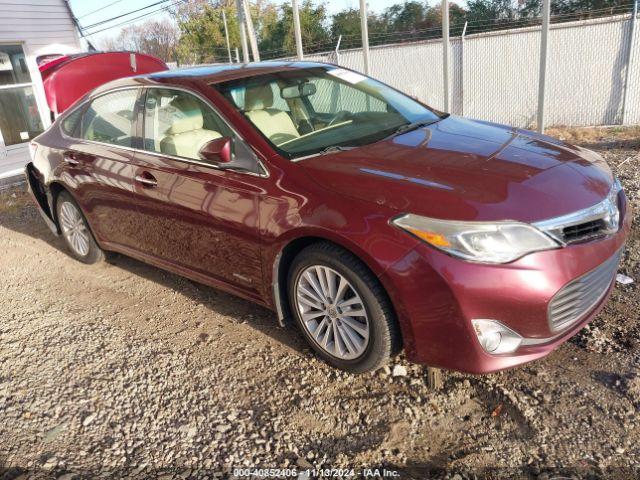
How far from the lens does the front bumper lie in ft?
7.91

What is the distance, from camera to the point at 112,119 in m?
4.30

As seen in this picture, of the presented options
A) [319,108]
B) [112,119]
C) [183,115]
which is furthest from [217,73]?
[112,119]

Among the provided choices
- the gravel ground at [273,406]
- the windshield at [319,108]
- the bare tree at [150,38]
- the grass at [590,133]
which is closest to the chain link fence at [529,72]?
the grass at [590,133]

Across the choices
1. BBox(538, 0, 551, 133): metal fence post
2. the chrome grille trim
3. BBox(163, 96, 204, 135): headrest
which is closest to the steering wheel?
BBox(163, 96, 204, 135): headrest

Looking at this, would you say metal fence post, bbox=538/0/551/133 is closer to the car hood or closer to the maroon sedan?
the maroon sedan

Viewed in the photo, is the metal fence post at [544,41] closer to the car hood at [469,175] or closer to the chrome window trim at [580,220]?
the car hood at [469,175]

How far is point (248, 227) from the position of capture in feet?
10.5

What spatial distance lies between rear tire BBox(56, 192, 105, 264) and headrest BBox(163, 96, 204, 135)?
1618 mm

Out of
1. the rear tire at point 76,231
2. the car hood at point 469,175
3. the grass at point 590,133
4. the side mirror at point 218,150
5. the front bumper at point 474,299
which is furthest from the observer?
the grass at point 590,133

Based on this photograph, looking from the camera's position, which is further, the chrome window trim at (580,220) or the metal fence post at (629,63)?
the metal fence post at (629,63)

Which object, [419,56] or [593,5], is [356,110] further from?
[593,5]

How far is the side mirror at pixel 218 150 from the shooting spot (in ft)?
10.4

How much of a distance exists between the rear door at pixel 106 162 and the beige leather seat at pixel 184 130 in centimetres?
39

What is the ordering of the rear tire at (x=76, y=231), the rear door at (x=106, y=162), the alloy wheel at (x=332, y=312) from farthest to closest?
the rear tire at (x=76, y=231), the rear door at (x=106, y=162), the alloy wheel at (x=332, y=312)
